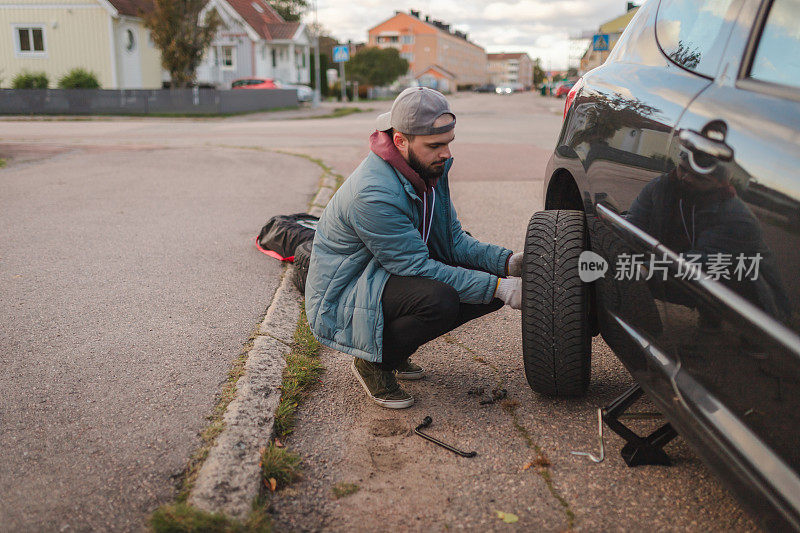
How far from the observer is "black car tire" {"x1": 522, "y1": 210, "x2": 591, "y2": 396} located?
264 cm

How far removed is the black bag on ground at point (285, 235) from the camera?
502cm

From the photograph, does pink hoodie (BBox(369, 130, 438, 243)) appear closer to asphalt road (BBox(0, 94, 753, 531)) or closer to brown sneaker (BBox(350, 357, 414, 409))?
brown sneaker (BBox(350, 357, 414, 409))

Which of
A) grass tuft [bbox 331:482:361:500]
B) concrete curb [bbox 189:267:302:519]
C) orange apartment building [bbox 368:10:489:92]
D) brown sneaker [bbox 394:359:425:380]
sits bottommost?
grass tuft [bbox 331:482:361:500]

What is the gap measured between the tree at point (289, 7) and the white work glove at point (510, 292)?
74.5 meters

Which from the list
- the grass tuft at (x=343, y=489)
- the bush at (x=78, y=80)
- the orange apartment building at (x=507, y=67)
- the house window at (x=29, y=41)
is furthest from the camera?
the orange apartment building at (x=507, y=67)

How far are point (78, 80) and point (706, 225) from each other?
33001 mm

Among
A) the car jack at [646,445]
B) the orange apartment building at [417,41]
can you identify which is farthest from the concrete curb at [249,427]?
the orange apartment building at [417,41]

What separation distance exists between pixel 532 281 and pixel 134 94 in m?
26.9

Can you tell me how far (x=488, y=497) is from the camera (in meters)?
2.29

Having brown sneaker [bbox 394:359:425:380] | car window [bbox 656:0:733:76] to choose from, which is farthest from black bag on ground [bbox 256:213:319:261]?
car window [bbox 656:0:733:76]

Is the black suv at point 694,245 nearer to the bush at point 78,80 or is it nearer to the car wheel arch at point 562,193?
the car wheel arch at point 562,193

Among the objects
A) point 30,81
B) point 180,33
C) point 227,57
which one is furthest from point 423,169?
point 227,57

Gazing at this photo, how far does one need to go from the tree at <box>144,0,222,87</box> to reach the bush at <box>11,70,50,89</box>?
510 cm

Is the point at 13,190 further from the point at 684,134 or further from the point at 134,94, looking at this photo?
the point at 134,94
